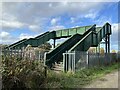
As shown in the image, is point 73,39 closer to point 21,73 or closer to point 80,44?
point 80,44

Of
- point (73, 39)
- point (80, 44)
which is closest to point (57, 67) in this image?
point (80, 44)

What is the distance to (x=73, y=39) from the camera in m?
21.1

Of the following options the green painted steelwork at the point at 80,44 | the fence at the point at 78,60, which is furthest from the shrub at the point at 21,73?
the green painted steelwork at the point at 80,44

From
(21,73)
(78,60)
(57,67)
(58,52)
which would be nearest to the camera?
(21,73)

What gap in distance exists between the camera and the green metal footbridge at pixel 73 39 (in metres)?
18.1

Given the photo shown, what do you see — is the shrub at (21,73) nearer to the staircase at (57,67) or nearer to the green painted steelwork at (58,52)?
the staircase at (57,67)

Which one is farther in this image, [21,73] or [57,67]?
[57,67]

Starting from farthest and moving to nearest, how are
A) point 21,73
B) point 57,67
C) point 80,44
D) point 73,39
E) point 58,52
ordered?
point 73,39
point 80,44
point 58,52
point 57,67
point 21,73

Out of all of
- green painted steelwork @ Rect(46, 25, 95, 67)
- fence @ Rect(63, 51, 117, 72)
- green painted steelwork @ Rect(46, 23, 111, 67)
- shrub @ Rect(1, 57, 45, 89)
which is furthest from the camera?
green painted steelwork @ Rect(46, 23, 111, 67)

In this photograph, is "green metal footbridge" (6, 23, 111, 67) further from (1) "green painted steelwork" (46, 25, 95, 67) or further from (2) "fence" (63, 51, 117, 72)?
(2) "fence" (63, 51, 117, 72)

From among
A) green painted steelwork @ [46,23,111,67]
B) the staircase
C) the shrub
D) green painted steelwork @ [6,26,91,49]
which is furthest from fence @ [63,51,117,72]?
green painted steelwork @ [6,26,91,49]

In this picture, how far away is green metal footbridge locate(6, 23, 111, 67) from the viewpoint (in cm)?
1814

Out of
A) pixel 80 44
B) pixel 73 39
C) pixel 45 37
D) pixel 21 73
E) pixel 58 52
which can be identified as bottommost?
pixel 21 73

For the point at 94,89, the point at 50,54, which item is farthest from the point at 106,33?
the point at 94,89
